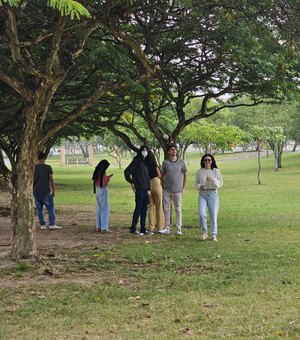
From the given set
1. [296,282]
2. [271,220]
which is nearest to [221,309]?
[296,282]

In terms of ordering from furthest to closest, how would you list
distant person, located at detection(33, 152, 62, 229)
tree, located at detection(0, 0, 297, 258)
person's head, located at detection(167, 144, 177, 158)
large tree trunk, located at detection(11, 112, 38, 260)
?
distant person, located at detection(33, 152, 62, 229), person's head, located at detection(167, 144, 177, 158), large tree trunk, located at detection(11, 112, 38, 260), tree, located at detection(0, 0, 297, 258)

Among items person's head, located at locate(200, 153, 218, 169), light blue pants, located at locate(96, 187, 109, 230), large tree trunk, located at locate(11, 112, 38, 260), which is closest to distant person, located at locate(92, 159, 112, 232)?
light blue pants, located at locate(96, 187, 109, 230)

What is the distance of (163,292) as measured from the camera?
6.50 metres

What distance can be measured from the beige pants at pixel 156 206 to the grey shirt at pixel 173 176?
54 centimetres

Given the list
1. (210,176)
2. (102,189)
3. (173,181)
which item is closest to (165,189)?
(173,181)

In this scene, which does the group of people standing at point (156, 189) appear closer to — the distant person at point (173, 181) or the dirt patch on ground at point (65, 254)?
the distant person at point (173, 181)

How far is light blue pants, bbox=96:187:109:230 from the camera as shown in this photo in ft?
39.9

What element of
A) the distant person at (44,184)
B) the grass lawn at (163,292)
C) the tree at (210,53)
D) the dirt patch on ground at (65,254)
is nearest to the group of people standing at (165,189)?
the grass lawn at (163,292)

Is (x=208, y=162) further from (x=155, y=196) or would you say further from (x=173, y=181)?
(x=155, y=196)

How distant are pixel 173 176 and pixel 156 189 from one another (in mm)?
780

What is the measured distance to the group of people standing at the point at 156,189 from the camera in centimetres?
1069

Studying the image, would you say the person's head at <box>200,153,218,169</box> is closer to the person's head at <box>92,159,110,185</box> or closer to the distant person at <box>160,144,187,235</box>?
the distant person at <box>160,144,187,235</box>

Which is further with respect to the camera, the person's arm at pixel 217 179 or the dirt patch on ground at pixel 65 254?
the person's arm at pixel 217 179

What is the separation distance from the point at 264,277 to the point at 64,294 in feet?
8.77
